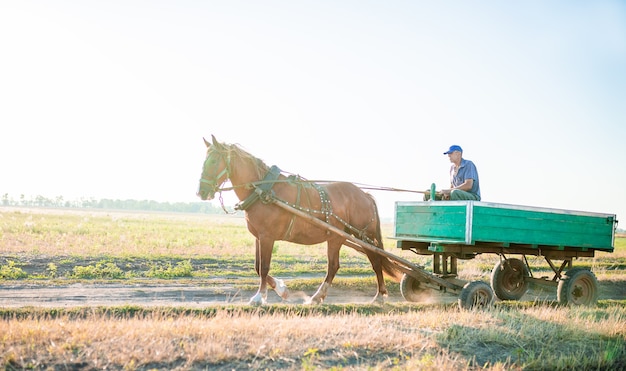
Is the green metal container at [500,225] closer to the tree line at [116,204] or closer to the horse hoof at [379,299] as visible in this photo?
the horse hoof at [379,299]

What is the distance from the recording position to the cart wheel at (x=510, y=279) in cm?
1174

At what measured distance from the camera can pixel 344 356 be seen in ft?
21.1

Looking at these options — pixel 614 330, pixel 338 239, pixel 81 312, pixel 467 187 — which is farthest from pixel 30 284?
pixel 614 330

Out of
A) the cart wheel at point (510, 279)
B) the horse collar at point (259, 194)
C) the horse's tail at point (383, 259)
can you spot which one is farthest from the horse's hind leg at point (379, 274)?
the horse collar at point (259, 194)

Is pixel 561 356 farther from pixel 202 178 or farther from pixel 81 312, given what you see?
pixel 81 312

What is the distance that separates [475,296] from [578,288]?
3079 millimetres

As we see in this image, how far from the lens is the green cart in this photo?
9.55 m

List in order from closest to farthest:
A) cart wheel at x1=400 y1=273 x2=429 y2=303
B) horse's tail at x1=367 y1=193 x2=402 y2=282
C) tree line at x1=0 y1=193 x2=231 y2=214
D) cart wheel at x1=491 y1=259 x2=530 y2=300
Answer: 1. horse's tail at x1=367 y1=193 x2=402 y2=282
2. cart wheel at x1=400 y1=273 x2=429 y2=303
3. cart wheel at x1=491 y1=259 x2=530 y2=300
4. tree line at x1=0 y1=193 x2=231 y2=214

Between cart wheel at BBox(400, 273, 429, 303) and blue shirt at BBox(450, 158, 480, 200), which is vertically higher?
blue shirt at BBox(450, 158, 480, 200)

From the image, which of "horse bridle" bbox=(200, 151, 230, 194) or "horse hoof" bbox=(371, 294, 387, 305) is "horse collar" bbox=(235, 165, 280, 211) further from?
"horse hoof" bbox=(371, 294, 387, 305)

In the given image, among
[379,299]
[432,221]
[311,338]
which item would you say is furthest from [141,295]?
[432,221]

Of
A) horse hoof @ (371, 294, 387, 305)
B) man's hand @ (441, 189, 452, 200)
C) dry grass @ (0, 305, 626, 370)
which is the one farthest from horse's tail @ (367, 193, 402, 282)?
dry grass @ (0, 305, 626, 370)

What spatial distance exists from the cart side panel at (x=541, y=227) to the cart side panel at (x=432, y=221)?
28 centimetres

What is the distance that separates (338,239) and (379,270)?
1.38 m
